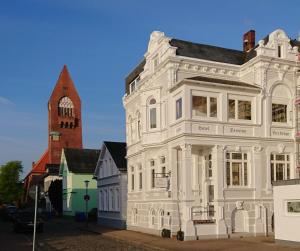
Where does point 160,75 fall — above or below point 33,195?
above

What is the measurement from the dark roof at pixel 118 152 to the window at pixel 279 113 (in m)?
15.1

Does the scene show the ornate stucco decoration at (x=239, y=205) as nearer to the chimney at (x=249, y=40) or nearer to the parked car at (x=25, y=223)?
the chimney at (x=249, y=40)

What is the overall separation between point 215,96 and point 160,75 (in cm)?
446

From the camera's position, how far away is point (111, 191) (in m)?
42.7

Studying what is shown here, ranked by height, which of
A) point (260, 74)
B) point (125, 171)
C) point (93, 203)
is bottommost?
point (93, 203)

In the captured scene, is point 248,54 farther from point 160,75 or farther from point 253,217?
point 253,217

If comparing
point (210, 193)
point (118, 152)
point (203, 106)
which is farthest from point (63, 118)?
point (203, 106)

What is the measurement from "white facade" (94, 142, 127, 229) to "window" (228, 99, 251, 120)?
1437cm

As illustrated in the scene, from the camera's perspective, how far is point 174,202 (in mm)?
27188

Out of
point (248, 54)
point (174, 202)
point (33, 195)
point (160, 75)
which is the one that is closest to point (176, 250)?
point (174, 202)

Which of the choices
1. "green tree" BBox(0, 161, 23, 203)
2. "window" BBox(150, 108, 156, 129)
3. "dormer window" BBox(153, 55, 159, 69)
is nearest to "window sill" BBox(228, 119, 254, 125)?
"window" BBox(150, 108, 156, 129)

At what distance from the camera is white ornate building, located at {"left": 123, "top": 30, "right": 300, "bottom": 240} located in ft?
87.1

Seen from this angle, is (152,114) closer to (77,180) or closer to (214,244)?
(214,244)

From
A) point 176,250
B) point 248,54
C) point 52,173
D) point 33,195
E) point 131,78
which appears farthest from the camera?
point 52,173
